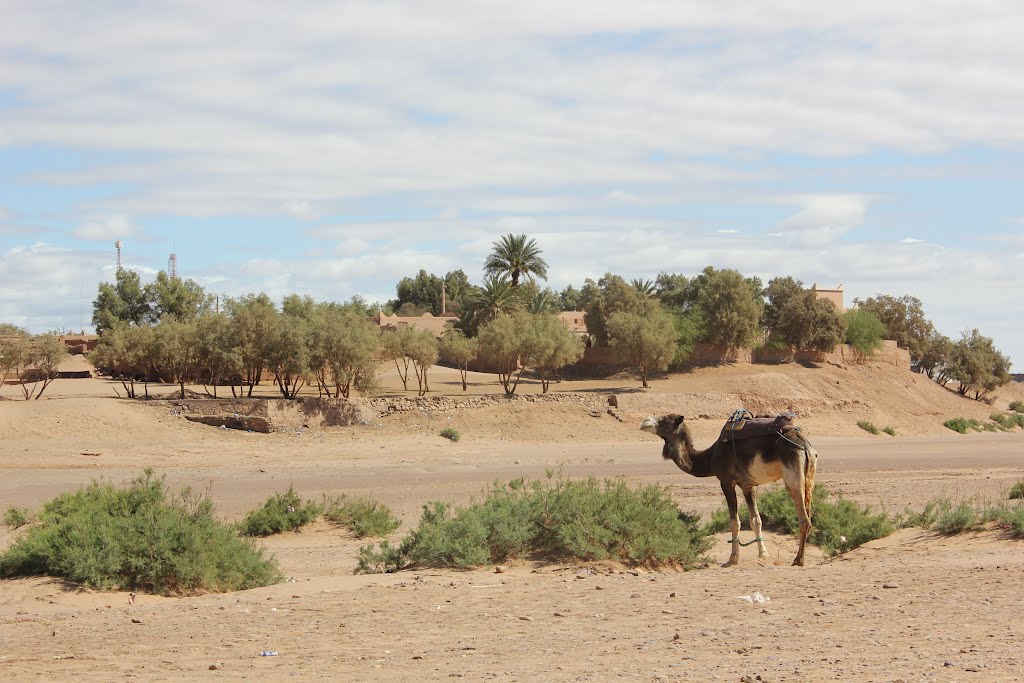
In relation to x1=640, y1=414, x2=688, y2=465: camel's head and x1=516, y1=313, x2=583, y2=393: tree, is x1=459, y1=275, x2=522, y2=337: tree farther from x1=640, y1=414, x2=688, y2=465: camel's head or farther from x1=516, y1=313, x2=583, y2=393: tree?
x1=640, y1=414, x2=688, y2=465: camel's head

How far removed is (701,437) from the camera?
50500 mm

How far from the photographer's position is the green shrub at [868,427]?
190 ft

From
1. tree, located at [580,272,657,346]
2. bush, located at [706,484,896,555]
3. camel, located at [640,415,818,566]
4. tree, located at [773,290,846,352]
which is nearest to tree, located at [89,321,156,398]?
tree, located at [580,272,657,346]

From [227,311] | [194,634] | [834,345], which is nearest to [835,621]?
Result: [194,634]

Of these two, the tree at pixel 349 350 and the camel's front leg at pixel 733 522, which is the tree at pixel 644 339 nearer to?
the tree at pixel 349 350

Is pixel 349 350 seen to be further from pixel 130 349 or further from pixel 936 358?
pixel 936 358

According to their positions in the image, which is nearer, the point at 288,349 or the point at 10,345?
the point at 288,349

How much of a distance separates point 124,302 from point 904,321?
6295 centimetres

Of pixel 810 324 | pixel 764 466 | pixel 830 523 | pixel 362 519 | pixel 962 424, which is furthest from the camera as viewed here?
pixel 810 324

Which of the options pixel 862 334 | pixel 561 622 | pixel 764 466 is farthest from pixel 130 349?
pixel 862 334

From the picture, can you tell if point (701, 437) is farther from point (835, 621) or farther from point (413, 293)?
point (413, 293)

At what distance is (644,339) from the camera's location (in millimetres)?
61344

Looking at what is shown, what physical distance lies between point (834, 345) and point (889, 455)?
30843 millimetres

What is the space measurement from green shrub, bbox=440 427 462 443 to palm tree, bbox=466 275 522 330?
24.8 metres
